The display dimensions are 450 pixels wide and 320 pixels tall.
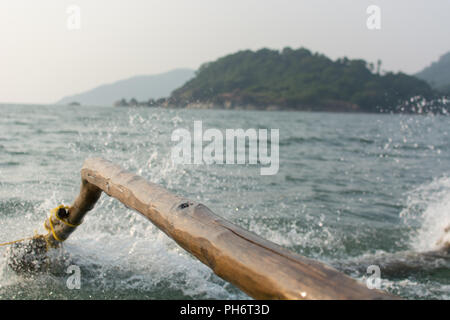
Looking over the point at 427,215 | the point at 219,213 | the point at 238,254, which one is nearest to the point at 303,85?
A: the point at 427,215

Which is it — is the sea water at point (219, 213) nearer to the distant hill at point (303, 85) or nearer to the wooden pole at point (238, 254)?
the wooden pole at point (238, 254)

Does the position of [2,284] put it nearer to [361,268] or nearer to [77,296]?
[77,296]

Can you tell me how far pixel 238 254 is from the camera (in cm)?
231

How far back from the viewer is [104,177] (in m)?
4.12

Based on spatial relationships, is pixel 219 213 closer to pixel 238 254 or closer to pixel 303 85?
pixel 238 254

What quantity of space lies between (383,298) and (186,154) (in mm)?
11198

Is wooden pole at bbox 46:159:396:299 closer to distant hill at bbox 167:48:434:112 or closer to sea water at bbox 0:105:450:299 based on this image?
sea water at bbox 0:105:450:299

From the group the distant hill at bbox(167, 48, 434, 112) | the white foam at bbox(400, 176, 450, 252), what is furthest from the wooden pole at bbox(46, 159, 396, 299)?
the distant hill at bbox(167, 48, 434, 112)

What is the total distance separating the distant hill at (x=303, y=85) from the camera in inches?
3506

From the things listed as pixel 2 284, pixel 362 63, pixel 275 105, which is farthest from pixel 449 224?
pixel 362 63

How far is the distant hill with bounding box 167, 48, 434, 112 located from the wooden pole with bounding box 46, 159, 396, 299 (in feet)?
255

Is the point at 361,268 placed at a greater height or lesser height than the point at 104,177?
lesser

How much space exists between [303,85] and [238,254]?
107183 mm

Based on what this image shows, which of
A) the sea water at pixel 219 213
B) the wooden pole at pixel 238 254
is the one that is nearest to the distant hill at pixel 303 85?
the sea water at pixel 219 213
